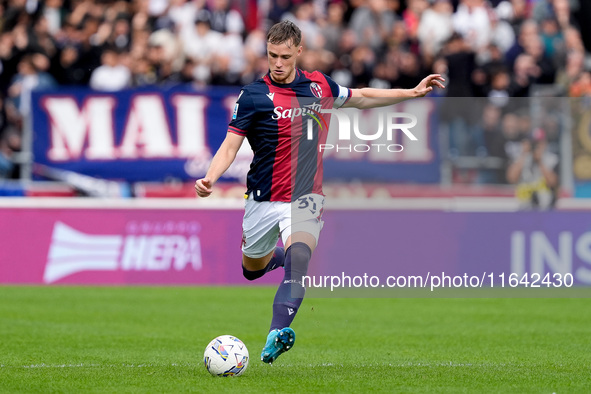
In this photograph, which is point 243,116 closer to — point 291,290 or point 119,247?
point 291,290

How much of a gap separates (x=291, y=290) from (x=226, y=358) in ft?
2.41

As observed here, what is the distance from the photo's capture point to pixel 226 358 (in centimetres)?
743

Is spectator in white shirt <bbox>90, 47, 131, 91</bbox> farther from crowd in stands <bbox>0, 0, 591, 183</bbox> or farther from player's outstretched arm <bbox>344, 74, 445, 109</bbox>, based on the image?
player's outstretched arm <bbox>344, 74, 445, 109</bbox>

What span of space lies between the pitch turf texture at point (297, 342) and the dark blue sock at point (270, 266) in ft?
2.16

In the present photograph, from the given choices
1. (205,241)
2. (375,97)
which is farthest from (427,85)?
(205,241)

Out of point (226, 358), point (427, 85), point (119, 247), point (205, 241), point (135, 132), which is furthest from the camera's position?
point (135, 132)

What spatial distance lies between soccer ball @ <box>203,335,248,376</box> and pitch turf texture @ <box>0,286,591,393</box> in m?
0.09

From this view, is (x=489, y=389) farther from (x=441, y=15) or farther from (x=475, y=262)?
(x=441, y=15)

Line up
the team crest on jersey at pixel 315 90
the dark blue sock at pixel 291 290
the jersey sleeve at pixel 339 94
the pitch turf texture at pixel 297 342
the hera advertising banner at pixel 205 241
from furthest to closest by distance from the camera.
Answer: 1. the hera advertising banner at pixel 205 241
2. the jersey sleeve at pixel 339 94
3. the team crest on jersey at pixel 315 90
4. the dark blue sock at pixel 291 290
5. the pitch turf texture at pixel 297 342

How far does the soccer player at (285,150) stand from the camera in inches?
311

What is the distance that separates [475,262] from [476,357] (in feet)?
10.5

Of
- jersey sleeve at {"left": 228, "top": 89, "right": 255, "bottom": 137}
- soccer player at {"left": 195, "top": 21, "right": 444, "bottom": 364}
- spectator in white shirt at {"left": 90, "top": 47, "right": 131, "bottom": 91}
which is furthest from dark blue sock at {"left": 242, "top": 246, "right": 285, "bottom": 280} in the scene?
spectator in white shirt at {"left": 90, "top": 47, "right": 131, "bottom": 91}
